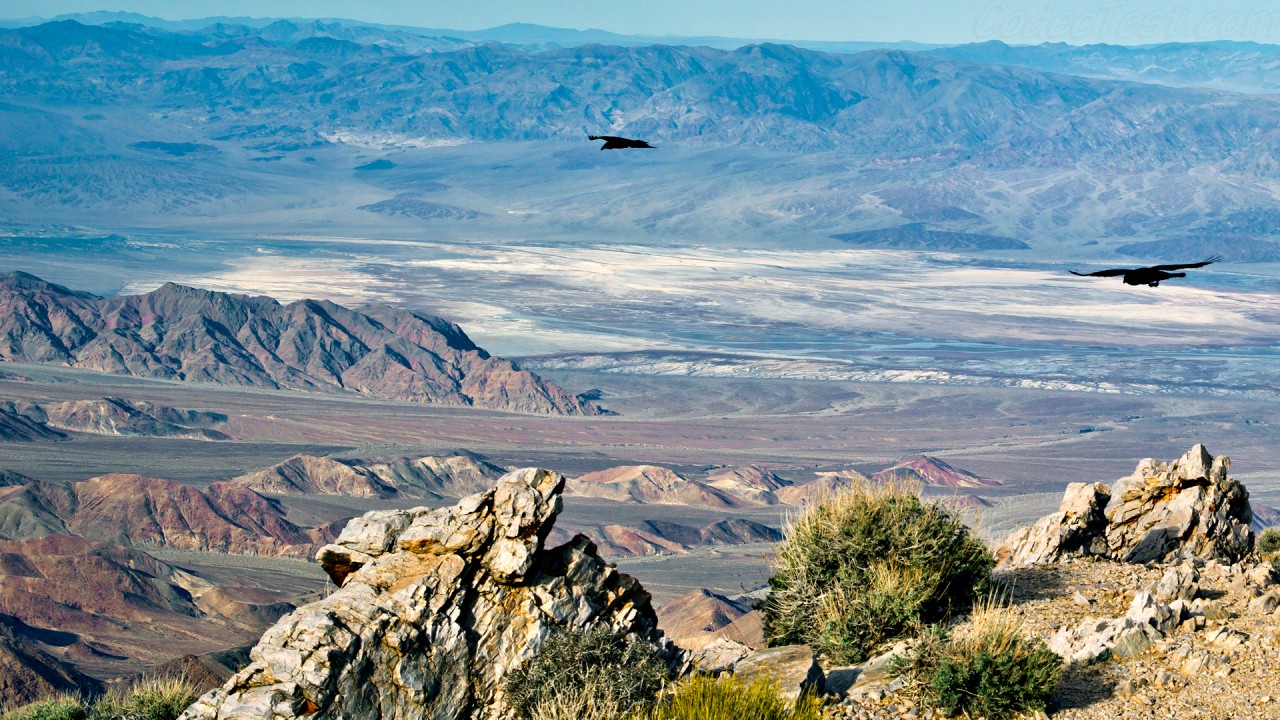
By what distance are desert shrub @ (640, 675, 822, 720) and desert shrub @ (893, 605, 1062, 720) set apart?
129cm

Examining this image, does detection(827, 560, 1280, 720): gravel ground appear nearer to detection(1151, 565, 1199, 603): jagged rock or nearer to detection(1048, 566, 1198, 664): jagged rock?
detection(1048, 566, 1198, 664): jagged rock

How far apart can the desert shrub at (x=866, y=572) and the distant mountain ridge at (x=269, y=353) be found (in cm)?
16314

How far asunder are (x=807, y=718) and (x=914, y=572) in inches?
153

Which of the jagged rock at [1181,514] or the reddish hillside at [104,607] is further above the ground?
the jagged rock at [1181,514]

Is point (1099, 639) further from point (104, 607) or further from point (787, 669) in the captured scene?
point (104, 607)

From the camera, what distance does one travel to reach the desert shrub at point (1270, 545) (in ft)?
66.0

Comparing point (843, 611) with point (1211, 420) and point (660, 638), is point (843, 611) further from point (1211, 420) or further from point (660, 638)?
point (1211, 420)

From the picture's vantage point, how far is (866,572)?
14.4 m

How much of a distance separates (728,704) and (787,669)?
2.03 m

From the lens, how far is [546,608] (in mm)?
12930

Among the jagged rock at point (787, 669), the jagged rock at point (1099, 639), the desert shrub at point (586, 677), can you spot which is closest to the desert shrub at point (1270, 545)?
the jagged rock at point (1099, 639)

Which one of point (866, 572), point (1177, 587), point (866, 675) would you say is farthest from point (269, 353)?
point (866, 675)

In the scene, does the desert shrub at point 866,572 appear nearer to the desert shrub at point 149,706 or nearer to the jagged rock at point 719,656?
the jagged rock at point 719,656

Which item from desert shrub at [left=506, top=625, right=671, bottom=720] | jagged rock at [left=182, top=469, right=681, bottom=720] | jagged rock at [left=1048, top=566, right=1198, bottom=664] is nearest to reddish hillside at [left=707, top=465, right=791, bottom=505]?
jagged rock at [left=1048, top=566, right=1198, bottom=664]
